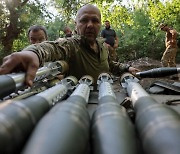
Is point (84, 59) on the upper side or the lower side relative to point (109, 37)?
upper

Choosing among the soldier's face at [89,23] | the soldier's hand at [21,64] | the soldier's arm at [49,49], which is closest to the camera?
the soldier's hand at [21,64]

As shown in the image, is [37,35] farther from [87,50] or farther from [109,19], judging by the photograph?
[109,19]

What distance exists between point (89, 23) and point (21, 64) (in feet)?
6.78

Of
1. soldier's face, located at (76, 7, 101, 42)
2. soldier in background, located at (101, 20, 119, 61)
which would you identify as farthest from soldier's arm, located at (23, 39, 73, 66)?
soldier in background, located at (101, 20, 119, 61)

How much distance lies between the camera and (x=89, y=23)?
11.0 ft

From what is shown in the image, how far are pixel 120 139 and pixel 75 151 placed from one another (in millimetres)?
125

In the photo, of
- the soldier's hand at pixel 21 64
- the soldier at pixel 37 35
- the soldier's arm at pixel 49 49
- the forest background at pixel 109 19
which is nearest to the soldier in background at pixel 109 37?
the forest background at pixel 109 19

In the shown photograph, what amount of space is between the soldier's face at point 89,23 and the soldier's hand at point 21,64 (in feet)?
6.37

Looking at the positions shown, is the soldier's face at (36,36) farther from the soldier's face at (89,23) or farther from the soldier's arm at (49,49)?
the soldier's arm at (49,49)

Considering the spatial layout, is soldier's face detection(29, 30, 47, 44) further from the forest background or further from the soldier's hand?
the forest background

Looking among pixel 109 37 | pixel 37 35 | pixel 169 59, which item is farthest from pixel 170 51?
pixel 37 35

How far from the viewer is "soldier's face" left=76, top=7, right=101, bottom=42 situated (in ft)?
11.0

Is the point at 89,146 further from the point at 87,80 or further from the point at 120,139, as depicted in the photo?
the point at 87,80

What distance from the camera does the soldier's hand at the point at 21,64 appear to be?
1.29m
